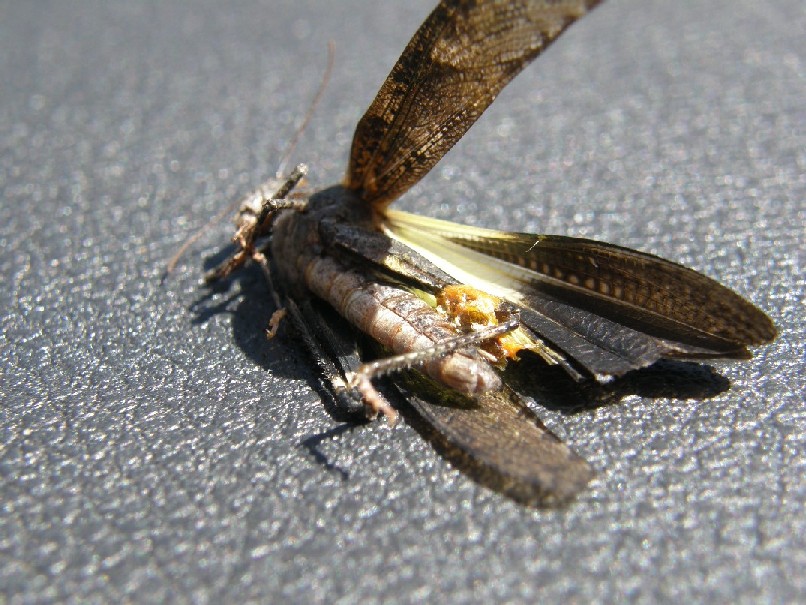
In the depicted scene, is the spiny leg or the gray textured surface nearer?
the gray textured surface

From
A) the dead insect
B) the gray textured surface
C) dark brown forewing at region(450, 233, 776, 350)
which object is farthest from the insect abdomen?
dark brown forewing at region(450, 233, 776, 350)

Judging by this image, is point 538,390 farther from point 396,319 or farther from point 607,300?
point 396,319

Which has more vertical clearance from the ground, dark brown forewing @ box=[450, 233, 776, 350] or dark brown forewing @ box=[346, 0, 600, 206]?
dark brown forewing @ box=[346, 0, 600, 206]

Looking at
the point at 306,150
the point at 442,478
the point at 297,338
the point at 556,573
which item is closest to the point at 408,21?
the point at 306,150

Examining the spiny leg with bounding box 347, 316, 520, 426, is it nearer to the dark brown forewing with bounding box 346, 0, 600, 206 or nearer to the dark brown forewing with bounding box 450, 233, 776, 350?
the dark brown forewing with bounding box 450, 233, 776, 350

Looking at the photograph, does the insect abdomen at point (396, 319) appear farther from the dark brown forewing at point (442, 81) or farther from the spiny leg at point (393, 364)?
the dark brown forewing at point (442, 81)

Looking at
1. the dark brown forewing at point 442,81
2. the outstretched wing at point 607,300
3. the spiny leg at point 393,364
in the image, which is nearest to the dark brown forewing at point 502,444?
the spiny leg at point 393,364
